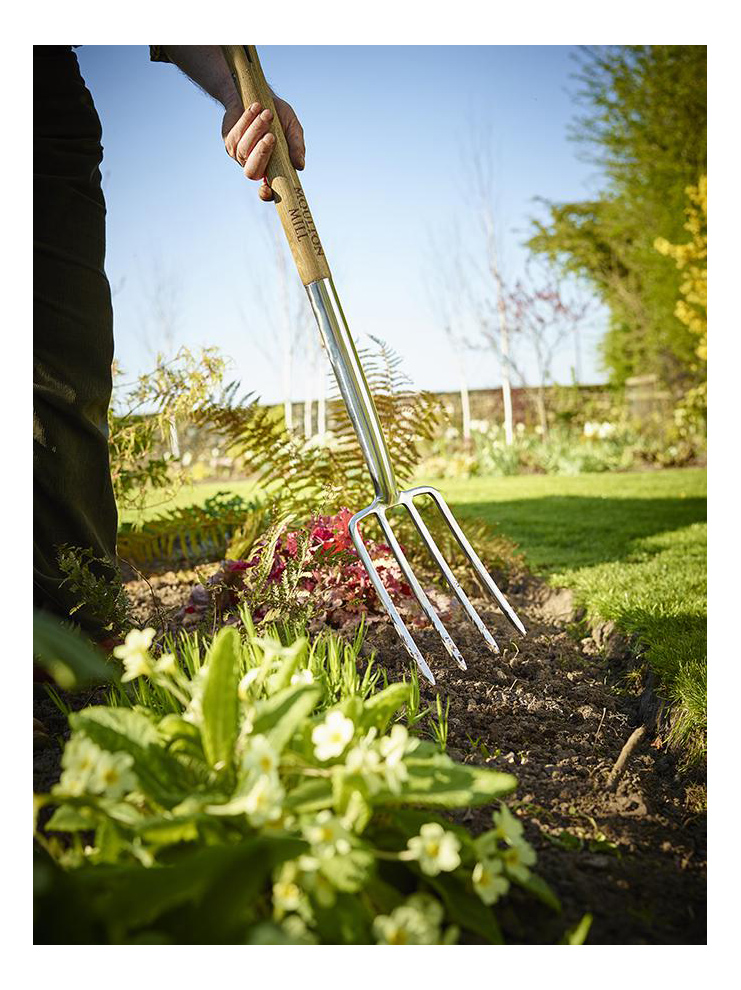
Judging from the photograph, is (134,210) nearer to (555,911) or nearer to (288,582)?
(288,582)

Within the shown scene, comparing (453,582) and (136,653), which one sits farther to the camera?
(453,582)

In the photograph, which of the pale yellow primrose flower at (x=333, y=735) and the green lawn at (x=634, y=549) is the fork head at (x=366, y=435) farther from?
the pale yellow primrose flower at (x=333, y=735)

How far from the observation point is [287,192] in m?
1.55

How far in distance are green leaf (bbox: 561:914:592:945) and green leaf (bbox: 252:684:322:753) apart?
366 mm

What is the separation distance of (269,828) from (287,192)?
1.26m

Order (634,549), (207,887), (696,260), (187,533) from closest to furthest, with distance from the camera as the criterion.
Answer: (207,887) → (187,533) → (634,549) → (696,260)

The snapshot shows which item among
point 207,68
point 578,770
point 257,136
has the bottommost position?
point 578,770

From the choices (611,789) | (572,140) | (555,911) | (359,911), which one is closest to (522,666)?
(611,789)

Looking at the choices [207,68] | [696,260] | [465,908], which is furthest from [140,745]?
[696,260]

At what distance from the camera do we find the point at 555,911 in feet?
2.88

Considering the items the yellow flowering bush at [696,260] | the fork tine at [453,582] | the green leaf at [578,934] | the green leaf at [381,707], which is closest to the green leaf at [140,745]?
the green leaf at [381,707]

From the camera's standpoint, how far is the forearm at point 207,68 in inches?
64.2

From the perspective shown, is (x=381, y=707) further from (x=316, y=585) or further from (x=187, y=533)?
(x=187, y=533)
